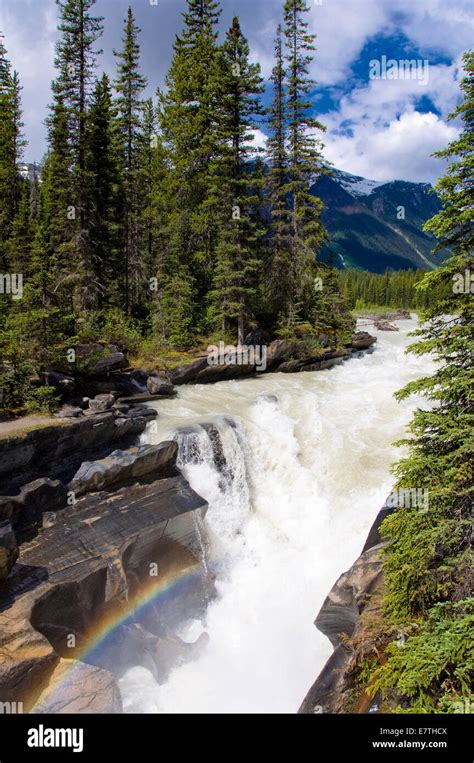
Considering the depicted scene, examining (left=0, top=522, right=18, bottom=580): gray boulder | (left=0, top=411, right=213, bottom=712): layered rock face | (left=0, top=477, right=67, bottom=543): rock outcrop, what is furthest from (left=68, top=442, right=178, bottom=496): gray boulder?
(left=0, top=522, right=18, bottom=580): gray boulder

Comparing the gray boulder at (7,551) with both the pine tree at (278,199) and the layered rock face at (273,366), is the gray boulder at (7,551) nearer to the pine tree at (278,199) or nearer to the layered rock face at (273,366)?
the layered rock face at (273,366)

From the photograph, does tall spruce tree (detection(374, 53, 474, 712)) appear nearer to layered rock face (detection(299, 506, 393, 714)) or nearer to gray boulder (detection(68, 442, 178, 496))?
layered rock face (detection(299, 506, 393, 714))

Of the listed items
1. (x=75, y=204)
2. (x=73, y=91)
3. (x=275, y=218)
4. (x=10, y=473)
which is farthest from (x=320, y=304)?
(x=10, y=473)

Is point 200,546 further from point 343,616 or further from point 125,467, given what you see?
point 343,616

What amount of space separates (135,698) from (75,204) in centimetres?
2647

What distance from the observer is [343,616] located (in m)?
10.8

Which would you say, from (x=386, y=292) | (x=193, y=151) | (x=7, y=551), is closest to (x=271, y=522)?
(x=7, y=551)

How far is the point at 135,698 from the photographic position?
11.0 meters

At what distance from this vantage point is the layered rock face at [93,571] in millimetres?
9438

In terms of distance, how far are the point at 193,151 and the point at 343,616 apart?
31.7m

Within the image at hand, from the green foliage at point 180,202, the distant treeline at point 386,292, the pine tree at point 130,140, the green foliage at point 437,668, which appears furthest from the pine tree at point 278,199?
the distant treeline at point 386,292

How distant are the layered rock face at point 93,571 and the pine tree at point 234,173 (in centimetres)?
1542

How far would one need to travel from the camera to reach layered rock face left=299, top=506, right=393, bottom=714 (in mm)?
8609

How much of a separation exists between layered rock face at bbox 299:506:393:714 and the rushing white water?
5.80 feet
